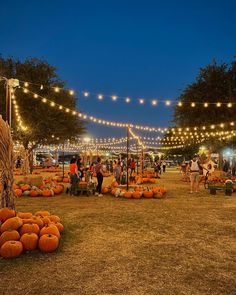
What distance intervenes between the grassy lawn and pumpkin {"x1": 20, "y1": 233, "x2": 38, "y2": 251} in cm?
17

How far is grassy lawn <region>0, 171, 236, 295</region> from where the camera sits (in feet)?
13.3

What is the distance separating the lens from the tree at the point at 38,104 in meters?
25.9

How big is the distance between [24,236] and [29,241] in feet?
0.47

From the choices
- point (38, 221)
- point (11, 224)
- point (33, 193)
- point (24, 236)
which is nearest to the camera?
point (24, 236)

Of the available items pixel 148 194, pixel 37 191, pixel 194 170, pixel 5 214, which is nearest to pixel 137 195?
pixel 148 194

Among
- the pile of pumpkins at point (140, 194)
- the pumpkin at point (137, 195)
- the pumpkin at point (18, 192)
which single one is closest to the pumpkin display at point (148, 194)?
the pile of pumpkins at point (140, 194)

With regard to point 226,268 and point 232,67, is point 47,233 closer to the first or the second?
point 226,268

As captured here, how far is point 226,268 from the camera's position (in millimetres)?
4711

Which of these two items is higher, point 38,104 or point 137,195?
point 38,104

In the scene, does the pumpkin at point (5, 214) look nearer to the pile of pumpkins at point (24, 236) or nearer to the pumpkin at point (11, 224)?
the pile of pumpkins at point (24, 236)

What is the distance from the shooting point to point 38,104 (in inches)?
1027

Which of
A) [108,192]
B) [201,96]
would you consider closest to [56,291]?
[108,192]

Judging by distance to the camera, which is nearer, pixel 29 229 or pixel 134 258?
pixel 134 258

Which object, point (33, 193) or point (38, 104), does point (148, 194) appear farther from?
point (38, 104)
